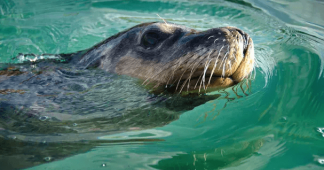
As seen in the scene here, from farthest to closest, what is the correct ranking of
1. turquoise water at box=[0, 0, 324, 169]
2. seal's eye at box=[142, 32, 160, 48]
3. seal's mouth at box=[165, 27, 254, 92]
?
1. seal's eye at box=[142, 32, 160, 48]
2. seal's mouth at box=[165, 27, 254, 92]
3. turquoise water at box=[0, 0, 324, 169]

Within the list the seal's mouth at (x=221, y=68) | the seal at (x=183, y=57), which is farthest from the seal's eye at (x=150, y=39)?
the seal's mouth at (x=221, y=68)

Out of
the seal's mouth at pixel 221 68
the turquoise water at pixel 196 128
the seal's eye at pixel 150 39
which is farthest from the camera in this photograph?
the seal's eye at pixel 150 39

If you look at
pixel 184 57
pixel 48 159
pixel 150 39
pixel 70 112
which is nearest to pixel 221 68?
pixel 184 57

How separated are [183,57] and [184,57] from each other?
11mm

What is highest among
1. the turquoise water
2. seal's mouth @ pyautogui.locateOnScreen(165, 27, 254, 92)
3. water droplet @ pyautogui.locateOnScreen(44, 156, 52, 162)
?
seal's mouth @ pyautogui.locateOnScreen(165, 27, 254, 92)

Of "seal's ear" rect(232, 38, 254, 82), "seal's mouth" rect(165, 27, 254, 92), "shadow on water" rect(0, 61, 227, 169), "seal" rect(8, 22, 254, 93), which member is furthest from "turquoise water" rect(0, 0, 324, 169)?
"seal's ear" rect(232, 38, 254, 82)

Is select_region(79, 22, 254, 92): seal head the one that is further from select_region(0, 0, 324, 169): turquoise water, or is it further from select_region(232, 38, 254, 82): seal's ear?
select_region(0, 0, 324, 169): turquoise water

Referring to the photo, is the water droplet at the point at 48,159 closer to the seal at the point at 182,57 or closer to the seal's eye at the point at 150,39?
the seal at the point at 182,57

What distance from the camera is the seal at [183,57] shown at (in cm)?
264

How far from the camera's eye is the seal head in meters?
2.64

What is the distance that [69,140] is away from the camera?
267 cm

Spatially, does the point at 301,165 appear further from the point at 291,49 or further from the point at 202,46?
the point at 291,49

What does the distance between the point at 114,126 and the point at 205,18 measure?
411 cm

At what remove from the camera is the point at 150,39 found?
327 centimetres
